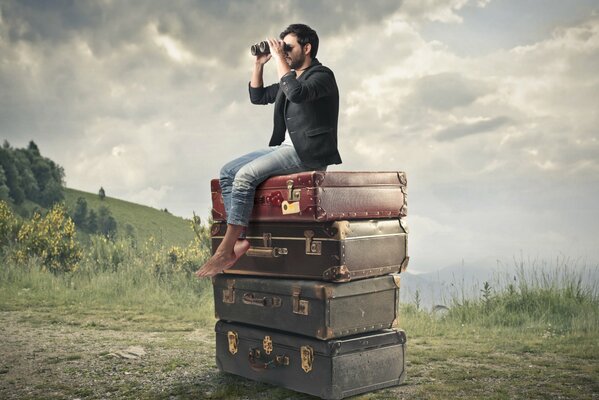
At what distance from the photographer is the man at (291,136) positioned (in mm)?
5223

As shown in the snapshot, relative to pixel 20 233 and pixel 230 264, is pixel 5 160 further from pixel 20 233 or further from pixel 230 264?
pixel 230 264

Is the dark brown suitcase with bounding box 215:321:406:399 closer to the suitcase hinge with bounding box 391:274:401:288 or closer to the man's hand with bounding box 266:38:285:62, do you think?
the suitcase hinge with bounding box 391:274:401:288

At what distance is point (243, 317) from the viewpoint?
5773 mm

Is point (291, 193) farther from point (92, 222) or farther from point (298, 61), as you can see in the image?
point (92, 222)

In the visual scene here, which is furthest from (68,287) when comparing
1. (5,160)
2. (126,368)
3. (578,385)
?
(5,160)

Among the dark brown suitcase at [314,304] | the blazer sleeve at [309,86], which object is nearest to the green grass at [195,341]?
the dark brown suitcase at [314,304]

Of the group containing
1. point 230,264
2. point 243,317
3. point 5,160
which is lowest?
point 243,317

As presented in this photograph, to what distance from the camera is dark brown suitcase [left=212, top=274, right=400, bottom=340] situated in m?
5.03

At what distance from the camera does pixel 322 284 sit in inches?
199

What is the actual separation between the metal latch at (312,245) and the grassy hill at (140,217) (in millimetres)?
26115

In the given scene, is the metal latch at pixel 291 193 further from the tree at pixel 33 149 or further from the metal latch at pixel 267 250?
the tree at pixel 33 149

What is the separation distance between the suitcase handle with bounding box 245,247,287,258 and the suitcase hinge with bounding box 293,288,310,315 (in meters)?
0.35

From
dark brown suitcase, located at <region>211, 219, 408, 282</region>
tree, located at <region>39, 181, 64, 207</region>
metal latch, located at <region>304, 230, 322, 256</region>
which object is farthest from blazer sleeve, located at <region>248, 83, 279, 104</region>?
tree, located at <region>39, 181, 64, 207</region>

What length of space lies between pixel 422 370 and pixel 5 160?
27.3 metres
